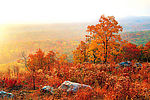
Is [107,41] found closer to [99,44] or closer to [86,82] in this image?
[99,44]

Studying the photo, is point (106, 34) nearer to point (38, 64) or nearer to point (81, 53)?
point (38, 64)

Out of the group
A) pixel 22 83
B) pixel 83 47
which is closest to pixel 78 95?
pixel 22 83

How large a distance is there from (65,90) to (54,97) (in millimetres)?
650

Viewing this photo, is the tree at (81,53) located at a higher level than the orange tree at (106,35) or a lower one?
lower

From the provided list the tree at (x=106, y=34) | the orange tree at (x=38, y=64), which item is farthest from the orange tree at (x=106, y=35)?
the orange tree at (x=38, y=64)

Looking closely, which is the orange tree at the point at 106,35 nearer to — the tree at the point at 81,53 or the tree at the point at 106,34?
the tree at the point at 106,34

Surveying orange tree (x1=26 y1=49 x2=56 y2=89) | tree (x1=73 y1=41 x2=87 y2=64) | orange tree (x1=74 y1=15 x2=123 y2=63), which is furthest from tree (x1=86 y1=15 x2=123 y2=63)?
tree (x1=73 y1=41 x2=87 y2=64)

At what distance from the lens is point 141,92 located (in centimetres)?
587

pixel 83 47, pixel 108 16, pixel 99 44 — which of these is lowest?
pixel 83 47

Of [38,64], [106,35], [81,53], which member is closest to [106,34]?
[106,35]

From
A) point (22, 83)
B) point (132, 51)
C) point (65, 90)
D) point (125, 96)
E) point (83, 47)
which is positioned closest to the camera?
point (125, 96)

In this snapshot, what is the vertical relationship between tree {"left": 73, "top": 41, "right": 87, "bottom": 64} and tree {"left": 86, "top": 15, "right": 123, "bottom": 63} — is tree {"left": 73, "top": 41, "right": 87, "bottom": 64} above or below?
below

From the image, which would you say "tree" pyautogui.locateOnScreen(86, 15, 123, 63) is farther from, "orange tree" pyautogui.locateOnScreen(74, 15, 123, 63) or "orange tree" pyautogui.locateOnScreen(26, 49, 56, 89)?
"orange tree" pyautogui.locateOnScreen(26, 49, 56, 89)

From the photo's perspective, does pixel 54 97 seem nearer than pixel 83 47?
Yes
